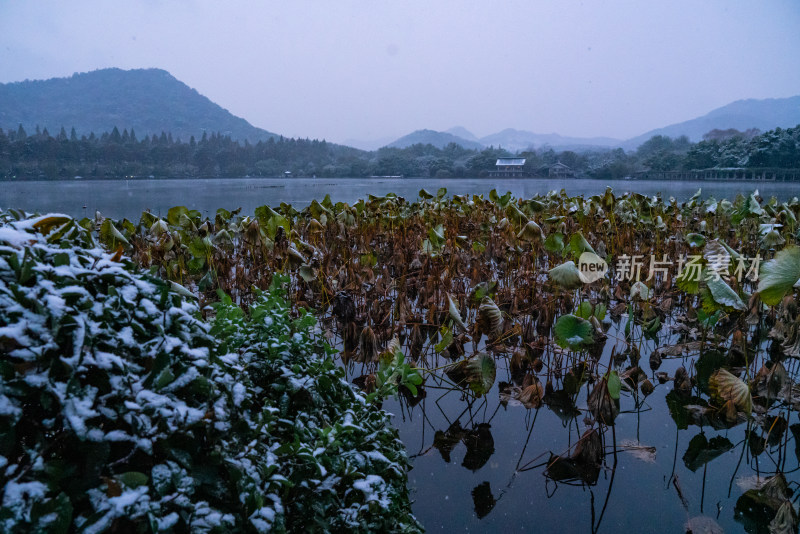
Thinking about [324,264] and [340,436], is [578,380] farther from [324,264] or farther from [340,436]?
[324,264]

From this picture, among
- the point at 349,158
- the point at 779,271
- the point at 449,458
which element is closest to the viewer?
the point at 779,271

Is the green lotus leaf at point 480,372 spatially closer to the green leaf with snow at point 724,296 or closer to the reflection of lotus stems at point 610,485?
the reflection of lotus stems at point 610,485

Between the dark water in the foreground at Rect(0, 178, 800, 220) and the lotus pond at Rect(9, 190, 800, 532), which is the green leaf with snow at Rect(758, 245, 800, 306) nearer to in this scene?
the lotus pond at Rect(9, 190, 800, 532)

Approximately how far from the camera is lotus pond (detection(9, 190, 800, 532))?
2.17 m

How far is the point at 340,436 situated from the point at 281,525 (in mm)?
396

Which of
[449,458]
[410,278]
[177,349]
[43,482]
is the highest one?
[177,349]

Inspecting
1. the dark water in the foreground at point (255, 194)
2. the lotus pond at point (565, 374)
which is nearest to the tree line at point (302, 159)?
the dark water in the foreground at point (255, 194)

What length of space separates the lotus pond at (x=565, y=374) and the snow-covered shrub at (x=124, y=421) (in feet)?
0.80

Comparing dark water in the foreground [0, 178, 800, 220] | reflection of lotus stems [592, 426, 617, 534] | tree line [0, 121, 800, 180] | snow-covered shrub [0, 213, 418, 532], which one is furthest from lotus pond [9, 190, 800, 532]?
tree line [0, 121, 800, 180]

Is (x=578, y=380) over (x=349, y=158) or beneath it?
beneath

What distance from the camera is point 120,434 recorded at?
2.97 ft

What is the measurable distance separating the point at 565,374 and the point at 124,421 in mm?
2913

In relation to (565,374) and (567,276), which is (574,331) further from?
(565,374)

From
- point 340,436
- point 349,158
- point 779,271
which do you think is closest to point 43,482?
point 340,436
